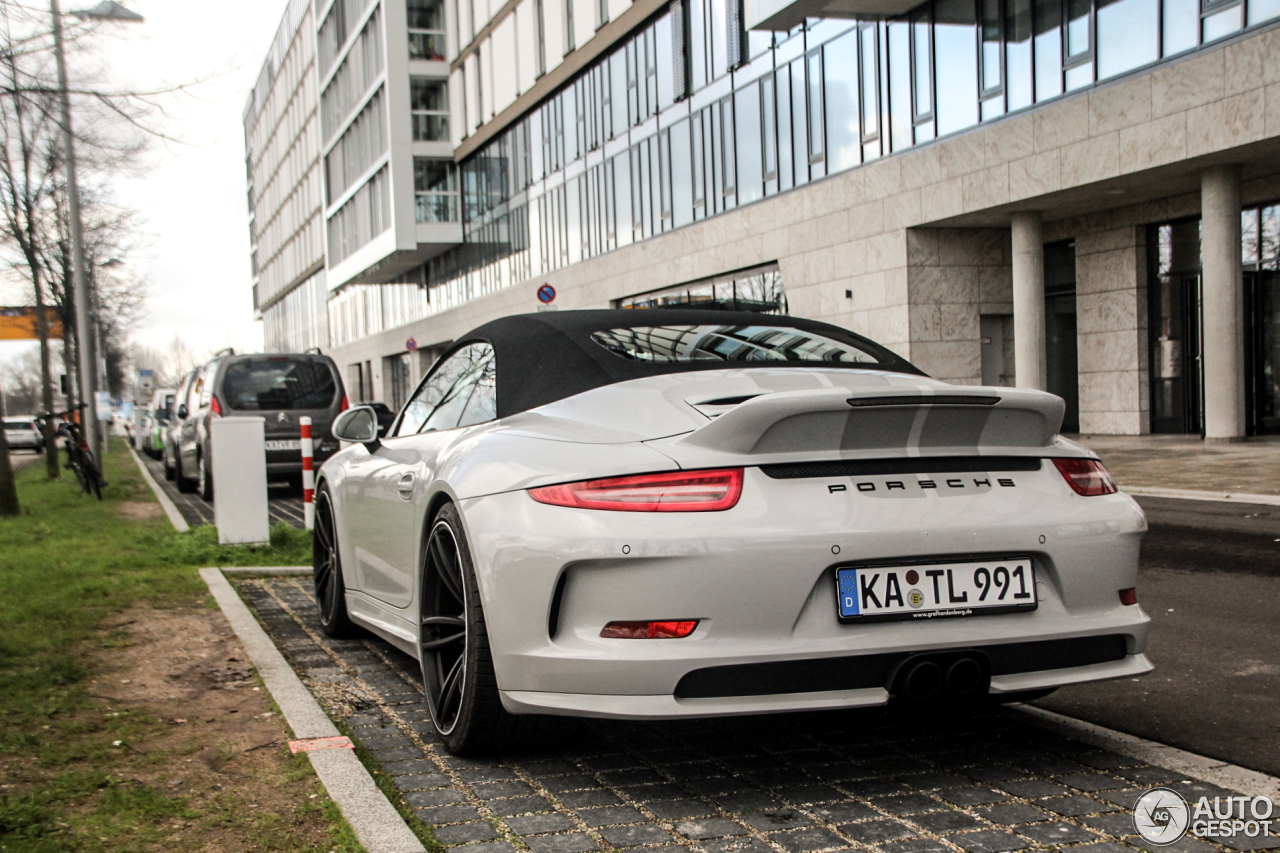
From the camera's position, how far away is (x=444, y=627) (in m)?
3.71

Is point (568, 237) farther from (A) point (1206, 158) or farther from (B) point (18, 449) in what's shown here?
(B) point (18, 449)

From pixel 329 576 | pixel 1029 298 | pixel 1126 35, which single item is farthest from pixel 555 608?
pixel 1029 298

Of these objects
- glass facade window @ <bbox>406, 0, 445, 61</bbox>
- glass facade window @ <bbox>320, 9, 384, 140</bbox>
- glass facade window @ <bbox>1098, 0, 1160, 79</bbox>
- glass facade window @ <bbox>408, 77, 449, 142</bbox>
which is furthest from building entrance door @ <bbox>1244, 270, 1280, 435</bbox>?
glass facade window @ <bbox>320, 9, 384, 140</bbox>

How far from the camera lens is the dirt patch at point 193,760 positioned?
9.61 ft

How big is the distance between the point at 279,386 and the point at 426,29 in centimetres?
3508

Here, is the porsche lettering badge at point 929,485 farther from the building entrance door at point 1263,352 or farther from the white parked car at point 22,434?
the white parked car at point 22,434

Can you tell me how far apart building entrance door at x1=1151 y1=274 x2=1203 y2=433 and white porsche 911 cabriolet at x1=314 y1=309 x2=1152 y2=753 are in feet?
56.9

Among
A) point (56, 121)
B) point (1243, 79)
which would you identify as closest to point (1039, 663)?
point (56, 121)

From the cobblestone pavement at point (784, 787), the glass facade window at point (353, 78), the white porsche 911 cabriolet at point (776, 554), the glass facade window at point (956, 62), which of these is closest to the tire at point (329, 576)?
the cobblestone pavement at point (784, 787)

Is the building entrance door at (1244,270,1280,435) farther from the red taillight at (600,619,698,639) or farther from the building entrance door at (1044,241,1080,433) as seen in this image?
the red taillight at (600,619,698,639)

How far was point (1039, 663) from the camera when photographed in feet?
10.3

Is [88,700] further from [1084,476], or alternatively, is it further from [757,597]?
[1084,476]

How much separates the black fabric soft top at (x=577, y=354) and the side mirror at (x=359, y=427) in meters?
0.81

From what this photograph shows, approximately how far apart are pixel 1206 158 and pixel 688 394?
1503 cm
